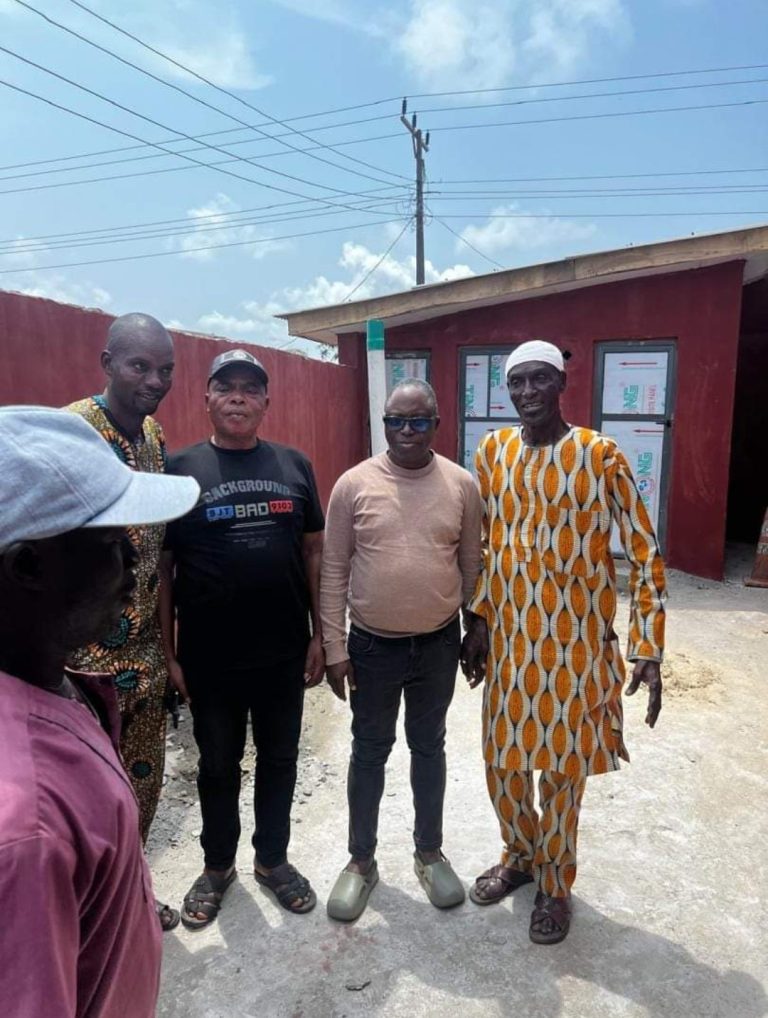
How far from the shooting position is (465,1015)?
1994 millimetres

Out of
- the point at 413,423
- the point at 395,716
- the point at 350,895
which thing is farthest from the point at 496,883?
the point at 413,423

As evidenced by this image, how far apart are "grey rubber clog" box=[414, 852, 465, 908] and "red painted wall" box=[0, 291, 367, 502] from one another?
8.16ft

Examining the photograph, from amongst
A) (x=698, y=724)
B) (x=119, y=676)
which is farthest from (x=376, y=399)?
(x=119, y=676)

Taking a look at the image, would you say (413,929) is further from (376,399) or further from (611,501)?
(376,399)

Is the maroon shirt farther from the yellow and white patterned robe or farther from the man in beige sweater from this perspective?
the yellow and white patterned robe

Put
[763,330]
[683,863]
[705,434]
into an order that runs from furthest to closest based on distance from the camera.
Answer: [763,330] < [705,434] < [683,863]

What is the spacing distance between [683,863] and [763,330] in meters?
9.42

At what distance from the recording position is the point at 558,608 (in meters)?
2.23

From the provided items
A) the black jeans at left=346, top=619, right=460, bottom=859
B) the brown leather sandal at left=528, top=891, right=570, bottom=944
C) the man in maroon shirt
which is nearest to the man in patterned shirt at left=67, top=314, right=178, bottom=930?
the black jeans at left=346, top=619, right=460, bottom=859

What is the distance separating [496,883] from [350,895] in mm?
534

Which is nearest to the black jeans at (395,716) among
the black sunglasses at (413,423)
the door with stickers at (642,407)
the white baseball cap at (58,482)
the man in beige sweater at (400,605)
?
the man in beige sweater at (400,605)

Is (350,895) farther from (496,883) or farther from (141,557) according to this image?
(141,557)

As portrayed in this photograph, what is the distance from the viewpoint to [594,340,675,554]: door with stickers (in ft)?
23.2

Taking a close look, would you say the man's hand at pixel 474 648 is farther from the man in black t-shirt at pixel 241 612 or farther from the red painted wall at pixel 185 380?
Answer: the red painted wall at pixel 185 380
